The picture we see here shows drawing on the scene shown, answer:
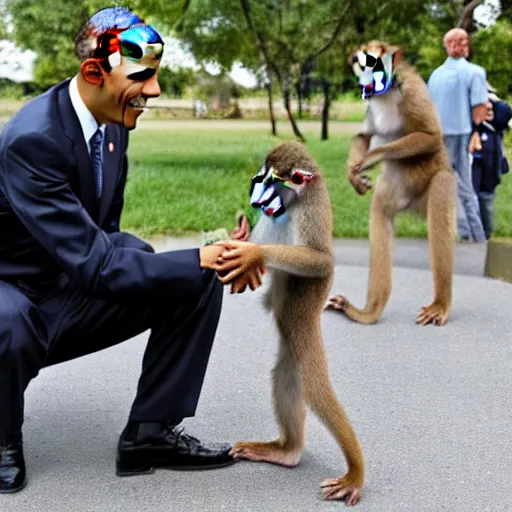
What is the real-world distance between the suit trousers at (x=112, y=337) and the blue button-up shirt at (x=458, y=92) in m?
5.17

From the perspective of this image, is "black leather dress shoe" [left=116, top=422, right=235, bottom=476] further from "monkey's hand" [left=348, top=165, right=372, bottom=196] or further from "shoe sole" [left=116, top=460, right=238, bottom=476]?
"monkey's hand" [left=348, top=165, right=372, bottom=196]

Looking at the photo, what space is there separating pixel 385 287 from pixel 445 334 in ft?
1.55

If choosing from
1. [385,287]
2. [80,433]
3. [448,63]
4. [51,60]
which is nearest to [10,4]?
[51,60]

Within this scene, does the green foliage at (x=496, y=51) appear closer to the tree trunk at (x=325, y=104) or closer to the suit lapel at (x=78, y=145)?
the tree trunk at (x=325, y=104)

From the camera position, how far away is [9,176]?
10.3 ft

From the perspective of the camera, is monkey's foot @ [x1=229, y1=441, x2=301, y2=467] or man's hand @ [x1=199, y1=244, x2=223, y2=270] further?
monkey's foot @ [x1=229, y1=441, x2=301, y2=467]

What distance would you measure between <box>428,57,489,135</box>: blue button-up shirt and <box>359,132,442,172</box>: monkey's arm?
2.73m

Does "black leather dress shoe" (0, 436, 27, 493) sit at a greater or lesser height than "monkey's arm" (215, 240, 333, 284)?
A: lesser

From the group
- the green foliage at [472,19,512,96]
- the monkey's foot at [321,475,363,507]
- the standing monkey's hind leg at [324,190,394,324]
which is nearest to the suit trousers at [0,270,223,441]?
the monkey's foot at [321,475,363,507]

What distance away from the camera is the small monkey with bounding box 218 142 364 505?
3121 mm

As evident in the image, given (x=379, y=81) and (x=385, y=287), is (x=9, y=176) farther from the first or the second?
(x=385, y=287)

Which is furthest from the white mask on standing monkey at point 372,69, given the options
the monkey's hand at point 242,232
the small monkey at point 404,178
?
the monkey's hand at point 242,232

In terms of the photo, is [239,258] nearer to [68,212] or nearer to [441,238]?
[68,212]

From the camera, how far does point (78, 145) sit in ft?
10.4
